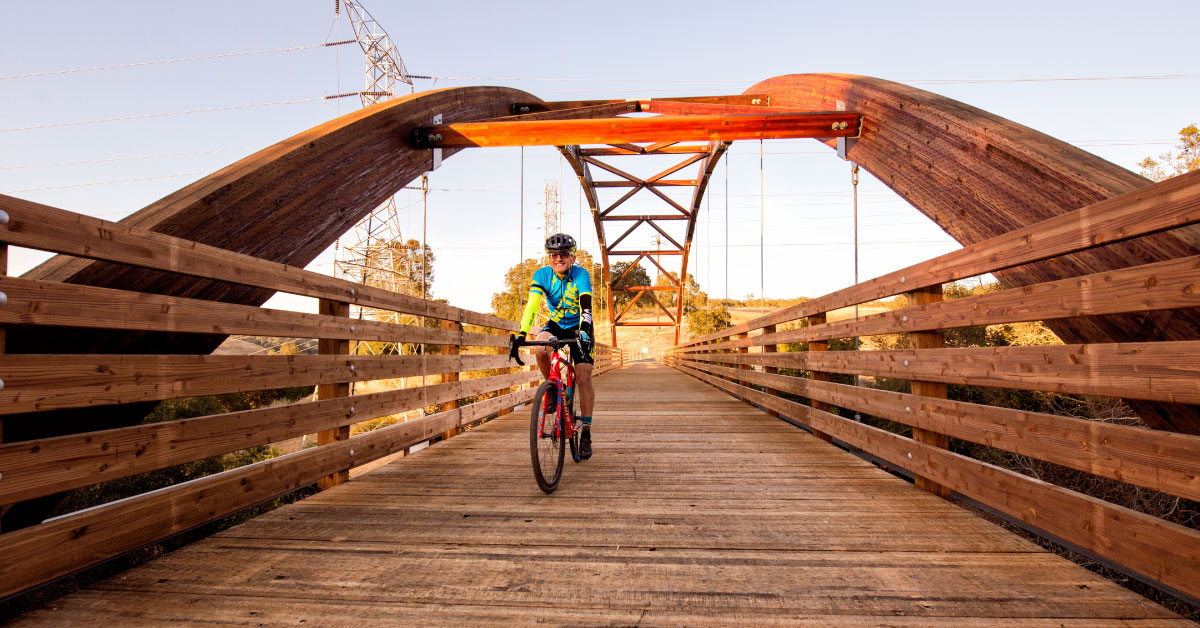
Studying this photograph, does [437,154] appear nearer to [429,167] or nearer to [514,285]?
[429,167]

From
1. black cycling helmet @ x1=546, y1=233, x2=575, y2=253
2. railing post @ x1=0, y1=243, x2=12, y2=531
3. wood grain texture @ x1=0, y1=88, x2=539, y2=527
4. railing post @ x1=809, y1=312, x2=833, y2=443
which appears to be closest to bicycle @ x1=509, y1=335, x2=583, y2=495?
black cycling helmet @ x1=546, y1=233, x2=575, y2=253

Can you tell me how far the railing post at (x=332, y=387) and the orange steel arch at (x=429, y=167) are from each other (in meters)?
0.63

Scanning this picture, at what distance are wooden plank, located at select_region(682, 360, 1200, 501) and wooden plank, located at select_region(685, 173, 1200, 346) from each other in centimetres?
63

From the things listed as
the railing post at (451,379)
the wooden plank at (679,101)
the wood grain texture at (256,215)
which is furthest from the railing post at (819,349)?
the wooden plank at (679,101)

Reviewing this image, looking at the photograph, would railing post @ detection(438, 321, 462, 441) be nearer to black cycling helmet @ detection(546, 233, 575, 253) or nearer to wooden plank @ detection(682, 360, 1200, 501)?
black cycling helmet @ detection(546, 233, 575, 253)

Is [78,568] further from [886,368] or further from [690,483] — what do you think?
[886,368]

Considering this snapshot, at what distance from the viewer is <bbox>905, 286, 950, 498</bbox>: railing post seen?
123 inches

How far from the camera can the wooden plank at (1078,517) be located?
168cm

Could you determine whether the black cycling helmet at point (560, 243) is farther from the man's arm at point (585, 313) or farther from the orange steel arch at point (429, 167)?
the orange steel arch at point (429, 167)

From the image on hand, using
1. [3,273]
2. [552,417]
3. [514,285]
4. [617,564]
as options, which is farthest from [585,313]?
[514,285]

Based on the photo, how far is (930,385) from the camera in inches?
124

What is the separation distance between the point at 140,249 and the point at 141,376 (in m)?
0.49

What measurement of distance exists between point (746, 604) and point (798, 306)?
3.76 m

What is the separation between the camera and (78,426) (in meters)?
2.47
